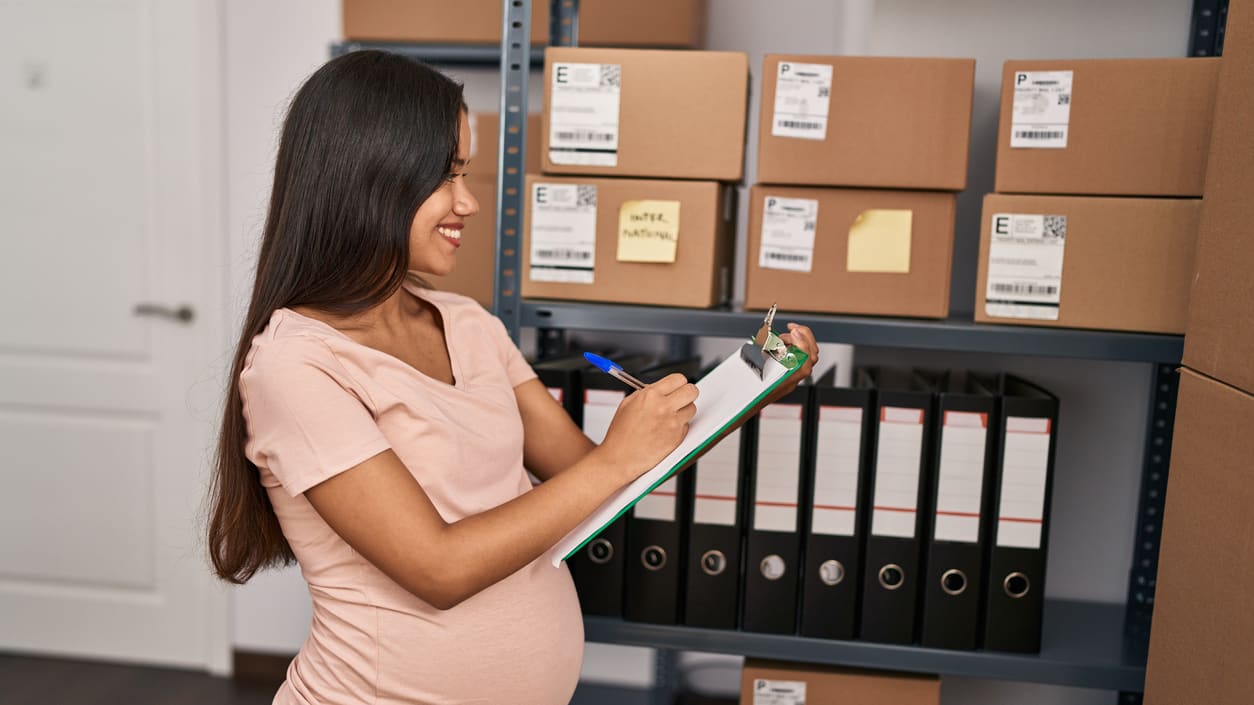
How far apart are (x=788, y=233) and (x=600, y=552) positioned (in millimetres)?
547

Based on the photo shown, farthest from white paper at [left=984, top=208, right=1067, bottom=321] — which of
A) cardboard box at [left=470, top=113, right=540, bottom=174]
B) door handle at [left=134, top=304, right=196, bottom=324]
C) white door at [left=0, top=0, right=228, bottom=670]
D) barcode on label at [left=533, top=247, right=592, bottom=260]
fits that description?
door handle at [left=134, top=304, right=196, bottom=324]

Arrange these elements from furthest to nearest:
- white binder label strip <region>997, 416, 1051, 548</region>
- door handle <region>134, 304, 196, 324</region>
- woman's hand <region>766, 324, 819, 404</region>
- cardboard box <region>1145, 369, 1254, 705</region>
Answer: door handle <region>134, 304, 196, 324</region>
white binder label strip <region>997, 416, 1051, 548</region>
woman's hand <region>766, 324, 819, 404</region>
cardboard box <region>1145, 369, 1254, 705</region>

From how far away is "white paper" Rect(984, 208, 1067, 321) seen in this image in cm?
130

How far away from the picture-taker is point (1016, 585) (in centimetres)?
136

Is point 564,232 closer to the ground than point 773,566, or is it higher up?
higher up

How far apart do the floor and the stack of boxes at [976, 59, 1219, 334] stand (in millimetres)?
1400

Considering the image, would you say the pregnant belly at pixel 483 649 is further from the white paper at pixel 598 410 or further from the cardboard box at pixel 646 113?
the cardboard box at pixel 646 113

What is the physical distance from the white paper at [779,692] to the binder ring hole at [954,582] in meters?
0.26

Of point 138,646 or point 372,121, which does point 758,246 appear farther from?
point 138,646

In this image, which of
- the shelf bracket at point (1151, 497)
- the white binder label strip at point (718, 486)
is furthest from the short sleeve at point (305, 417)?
the shelf bracket at point (1151, 497)

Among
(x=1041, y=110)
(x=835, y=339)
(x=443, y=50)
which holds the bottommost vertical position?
(x=835, y=339)

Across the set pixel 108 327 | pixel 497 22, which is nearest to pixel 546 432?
pixel 497 22

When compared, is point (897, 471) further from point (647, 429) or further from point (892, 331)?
point (647, 429)

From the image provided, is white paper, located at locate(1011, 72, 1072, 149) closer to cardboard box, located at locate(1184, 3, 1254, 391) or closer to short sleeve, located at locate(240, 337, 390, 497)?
cardboard box, located at locate(1184, 3, 1254, 391)
